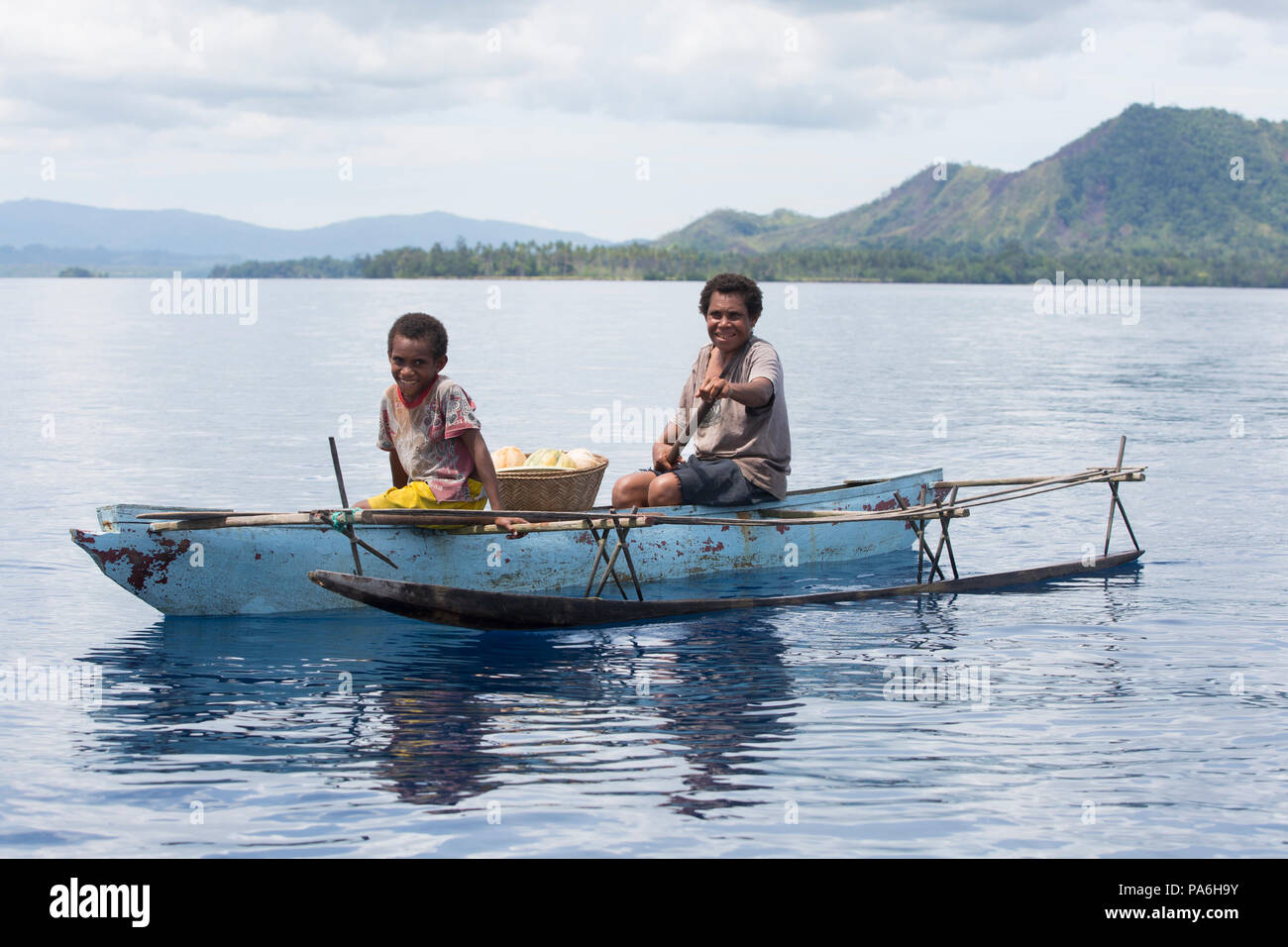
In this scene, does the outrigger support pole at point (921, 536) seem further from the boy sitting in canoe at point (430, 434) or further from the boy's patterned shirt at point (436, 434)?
the boy's patterned shirt at point (436, 434)

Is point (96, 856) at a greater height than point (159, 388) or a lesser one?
lesser

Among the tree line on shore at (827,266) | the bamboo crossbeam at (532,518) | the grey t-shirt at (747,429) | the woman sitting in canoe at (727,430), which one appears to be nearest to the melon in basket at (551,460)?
the woman sitting in canoe at (727,430)

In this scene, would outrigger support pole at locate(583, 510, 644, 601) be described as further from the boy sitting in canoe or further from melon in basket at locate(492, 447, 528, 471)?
melon in basket at locate(492, 447, 528, 471)

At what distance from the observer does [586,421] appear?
23.3 meters

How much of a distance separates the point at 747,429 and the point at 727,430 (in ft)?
0.48

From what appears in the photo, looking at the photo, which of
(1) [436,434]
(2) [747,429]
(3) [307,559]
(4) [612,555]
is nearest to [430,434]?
(1) [436,434]

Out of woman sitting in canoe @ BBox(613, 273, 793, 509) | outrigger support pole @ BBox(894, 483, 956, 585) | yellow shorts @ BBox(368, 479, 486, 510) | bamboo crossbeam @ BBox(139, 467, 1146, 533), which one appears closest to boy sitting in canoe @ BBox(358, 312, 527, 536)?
yellow shorts @ BBox(368, 479, 486, 510)

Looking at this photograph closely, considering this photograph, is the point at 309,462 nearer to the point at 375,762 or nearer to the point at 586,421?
the point at 586,421

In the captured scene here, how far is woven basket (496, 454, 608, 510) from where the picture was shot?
30.1 ft

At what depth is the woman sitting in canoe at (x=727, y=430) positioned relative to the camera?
30.0ft
